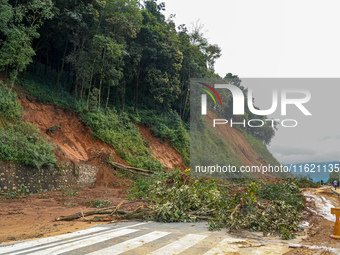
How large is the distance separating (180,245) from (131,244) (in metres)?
0.91

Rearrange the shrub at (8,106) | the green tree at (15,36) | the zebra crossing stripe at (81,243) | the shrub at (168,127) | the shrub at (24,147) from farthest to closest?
the shrub at (168,127) → the green tree at (15,36) → the shrub at (8,106) → the shrub at (24,147) → the zebra crossing stripe at (81,243)

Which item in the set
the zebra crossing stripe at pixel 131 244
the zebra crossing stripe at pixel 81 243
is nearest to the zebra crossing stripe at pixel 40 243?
the zebra crossing stripe at pixel 81 243

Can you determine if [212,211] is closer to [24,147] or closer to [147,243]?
[147,243]

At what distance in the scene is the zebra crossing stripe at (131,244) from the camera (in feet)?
15.4

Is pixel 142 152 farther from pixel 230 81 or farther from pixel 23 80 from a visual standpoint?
pixel 230 81

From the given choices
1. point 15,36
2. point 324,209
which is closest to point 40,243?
point 324,209

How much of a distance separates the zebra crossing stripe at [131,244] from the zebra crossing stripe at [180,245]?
481 mm

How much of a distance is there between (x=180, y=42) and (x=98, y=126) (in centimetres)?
1777

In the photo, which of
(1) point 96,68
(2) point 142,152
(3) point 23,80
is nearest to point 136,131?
(2) point 142,152

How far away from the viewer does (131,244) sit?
5.18 metres

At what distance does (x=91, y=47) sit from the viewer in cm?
2086

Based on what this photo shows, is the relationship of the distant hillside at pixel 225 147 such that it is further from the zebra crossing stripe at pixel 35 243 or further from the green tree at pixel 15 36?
the zebra crossing stripe at pixel 35 243

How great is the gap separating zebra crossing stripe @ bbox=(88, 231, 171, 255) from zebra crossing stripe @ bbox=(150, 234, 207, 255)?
18.9 inches

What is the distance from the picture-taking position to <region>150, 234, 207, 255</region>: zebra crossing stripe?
4766 millimetres
